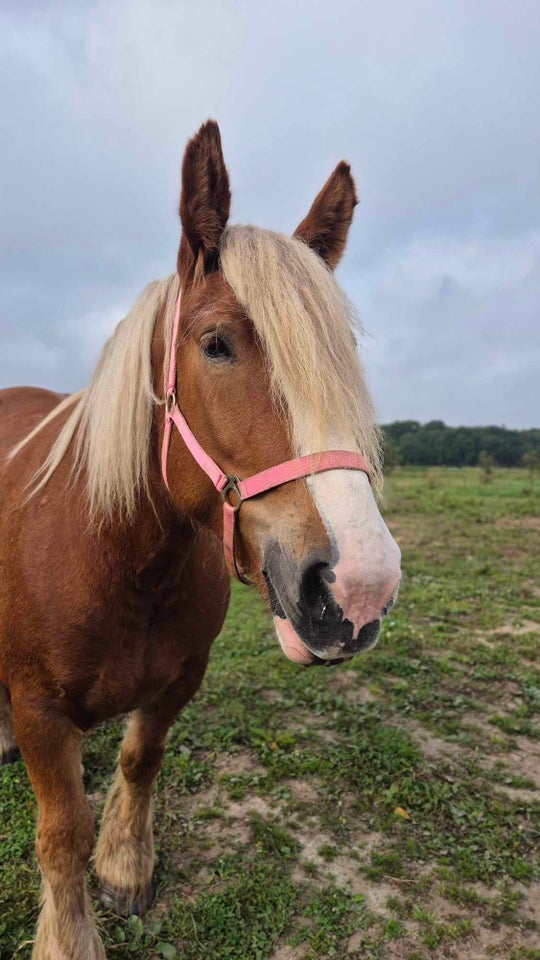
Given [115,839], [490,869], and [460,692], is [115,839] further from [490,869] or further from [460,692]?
[460,692]

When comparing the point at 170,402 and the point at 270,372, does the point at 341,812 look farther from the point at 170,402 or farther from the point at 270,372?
the point at 270,372

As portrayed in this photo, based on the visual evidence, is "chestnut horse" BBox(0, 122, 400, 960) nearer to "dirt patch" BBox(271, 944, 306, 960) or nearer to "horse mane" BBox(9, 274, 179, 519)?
"horse mane" BBox(9, 274, 179, 519)

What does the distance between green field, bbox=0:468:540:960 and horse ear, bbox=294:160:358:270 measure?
2662mm

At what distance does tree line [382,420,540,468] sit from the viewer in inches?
1578

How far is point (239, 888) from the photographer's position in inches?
103

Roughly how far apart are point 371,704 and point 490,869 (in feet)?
5.13

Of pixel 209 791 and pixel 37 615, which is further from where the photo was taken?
pixel 209 791

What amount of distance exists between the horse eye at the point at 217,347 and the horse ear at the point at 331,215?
65 centimetres

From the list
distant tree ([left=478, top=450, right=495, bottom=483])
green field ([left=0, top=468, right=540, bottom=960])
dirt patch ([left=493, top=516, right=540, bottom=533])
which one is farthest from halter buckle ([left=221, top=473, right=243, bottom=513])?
distant tree ([left=478, top=450, right=495, bottom=483])

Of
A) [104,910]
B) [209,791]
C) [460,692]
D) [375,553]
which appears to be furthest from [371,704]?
[375,553]

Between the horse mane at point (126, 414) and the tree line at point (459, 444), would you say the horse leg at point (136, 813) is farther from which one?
the tree line at point (459, 444)

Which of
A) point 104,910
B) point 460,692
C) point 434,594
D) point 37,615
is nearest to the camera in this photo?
point 37,615

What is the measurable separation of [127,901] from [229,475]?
207 cm

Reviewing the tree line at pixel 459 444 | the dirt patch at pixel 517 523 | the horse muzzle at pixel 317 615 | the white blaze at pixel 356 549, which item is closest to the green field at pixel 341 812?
the horse muzzle at pixel 317 615
